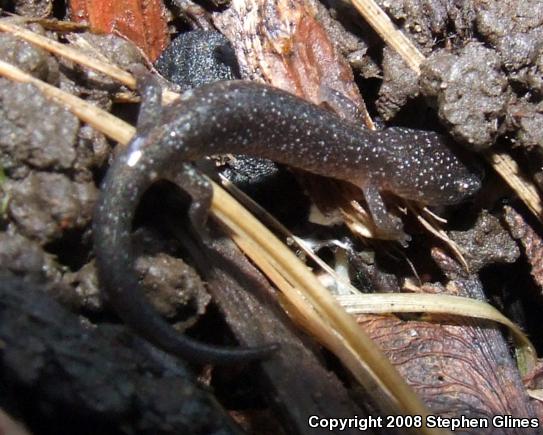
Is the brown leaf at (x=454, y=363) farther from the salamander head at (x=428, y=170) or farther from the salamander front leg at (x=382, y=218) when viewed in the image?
the salamander head at (x=428, y=170)

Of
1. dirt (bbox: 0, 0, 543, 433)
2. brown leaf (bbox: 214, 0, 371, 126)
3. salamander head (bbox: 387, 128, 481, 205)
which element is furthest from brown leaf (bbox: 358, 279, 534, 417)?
brown leaf (bbox: 214, 0, 371, 126)

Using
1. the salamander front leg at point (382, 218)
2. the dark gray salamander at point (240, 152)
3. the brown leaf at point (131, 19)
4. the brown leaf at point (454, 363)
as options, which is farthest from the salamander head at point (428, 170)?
the brown leaf at point (131, 19)

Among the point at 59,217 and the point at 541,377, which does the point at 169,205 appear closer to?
the point at 59,217

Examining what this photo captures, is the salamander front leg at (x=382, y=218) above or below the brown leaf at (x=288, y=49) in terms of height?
below

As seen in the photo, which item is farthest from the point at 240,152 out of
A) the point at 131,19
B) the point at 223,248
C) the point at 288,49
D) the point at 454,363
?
the point at 454,363

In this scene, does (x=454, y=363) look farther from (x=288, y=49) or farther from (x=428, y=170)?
(x=288, y=49)

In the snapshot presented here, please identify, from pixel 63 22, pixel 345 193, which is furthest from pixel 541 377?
pixel 63 22
